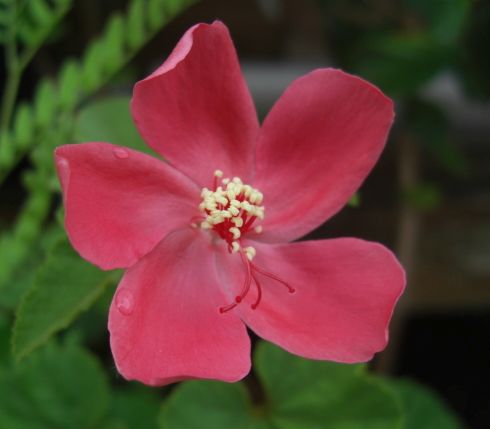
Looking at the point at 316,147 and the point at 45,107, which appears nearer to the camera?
the point at 316,147

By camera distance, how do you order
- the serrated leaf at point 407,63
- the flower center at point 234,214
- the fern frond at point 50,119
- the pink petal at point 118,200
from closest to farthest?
the pink petal at point 118,200 < the flower center at point 234,214 < the fern frond at point 50,119 < the serrated leaf at point 407,63

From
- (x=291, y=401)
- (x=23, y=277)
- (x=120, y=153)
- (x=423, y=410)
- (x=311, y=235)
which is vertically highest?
(x=120, y=153)

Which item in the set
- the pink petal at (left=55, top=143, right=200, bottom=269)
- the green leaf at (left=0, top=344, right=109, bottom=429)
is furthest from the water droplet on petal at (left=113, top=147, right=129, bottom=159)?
the green leaf at (left=0, top=344, right=109, bottom=429)

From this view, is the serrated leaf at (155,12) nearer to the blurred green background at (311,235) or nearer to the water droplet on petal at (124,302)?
the blurred green background at (311,235)

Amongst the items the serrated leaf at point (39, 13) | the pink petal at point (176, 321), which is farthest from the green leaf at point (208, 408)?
the serrated leaf at point (39, 13)

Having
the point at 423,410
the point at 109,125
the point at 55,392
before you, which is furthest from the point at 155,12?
the point at 423,410

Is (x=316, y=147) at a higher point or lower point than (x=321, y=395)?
higher

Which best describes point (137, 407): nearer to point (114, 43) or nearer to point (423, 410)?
point (423, 410)
